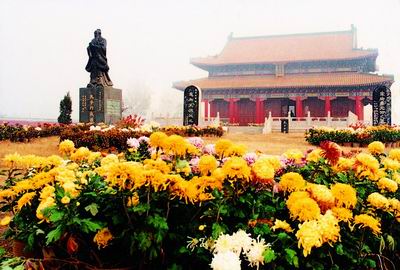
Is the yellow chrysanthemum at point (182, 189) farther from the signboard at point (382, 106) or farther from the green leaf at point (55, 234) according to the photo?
the signboard at point (382, 106)

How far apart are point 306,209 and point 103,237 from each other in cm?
117

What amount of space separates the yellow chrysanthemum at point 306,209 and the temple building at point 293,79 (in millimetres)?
26613

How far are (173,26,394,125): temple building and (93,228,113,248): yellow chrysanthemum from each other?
26520mm

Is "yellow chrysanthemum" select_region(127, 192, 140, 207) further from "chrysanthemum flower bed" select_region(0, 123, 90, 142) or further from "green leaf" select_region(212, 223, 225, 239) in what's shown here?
"chrysanthemum flower bed" select_region(0, 123, 90, 142)

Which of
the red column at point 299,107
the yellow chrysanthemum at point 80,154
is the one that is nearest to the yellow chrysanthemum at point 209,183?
the yellow chrysanthemum at point 80,154

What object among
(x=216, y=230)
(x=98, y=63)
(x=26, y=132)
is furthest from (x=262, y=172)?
(x=98, y=63)

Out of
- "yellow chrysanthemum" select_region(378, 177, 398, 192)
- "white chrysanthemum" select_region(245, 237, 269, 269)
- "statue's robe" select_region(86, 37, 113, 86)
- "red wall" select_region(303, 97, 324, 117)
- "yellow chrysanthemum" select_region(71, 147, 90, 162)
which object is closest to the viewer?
"white chrysanthemum" select_region(245, 237, 269, 269)

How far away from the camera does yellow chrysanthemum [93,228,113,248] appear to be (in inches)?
91.6

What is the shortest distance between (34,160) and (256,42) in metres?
34.1

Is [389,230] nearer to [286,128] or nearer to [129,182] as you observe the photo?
[129,182]

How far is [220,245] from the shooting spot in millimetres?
2035

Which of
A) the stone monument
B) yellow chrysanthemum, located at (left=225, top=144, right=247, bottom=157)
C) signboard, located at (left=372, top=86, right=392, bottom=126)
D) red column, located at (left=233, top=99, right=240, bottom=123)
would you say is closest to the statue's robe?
the stone monument

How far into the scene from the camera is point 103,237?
91.6 inches

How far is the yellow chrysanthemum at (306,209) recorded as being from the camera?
2.10 m
